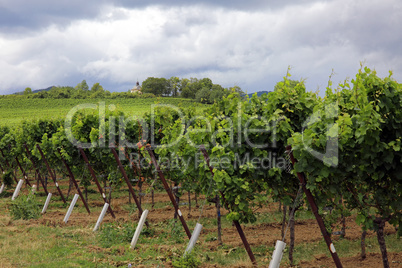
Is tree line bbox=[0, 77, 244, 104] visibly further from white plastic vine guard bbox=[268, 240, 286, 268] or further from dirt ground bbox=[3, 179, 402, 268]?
white plastic vine guard bbox=[268, 240, 286, 268]

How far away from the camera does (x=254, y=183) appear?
8.49 m

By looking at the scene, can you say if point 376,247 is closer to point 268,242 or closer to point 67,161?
point 268,242

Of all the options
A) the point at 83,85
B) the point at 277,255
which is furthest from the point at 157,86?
the point at 277,255

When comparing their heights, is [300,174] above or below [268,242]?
above

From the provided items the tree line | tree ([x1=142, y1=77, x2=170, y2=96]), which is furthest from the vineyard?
tree ([x1=142, y1=77, x2=170, y2=96])

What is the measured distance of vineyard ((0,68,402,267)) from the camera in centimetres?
577

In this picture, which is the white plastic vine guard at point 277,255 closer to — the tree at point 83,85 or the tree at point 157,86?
the tree at point 157,86

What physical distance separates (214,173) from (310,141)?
2743 millimetres

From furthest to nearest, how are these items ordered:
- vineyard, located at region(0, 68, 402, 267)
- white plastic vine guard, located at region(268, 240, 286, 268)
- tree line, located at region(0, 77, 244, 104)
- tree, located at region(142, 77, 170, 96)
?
tree, located at region(142, 77, 170, 96) < tree line, located at region(0, 77, 244, 104) < white plastic vine guard, located at region(268, 240, 286, 268) < vineyard, located at region(0, 68, 402, 267)

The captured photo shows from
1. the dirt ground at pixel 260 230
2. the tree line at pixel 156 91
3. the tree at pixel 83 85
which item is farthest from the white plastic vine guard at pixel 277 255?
the tree at pixel 83 85

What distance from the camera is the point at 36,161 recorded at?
20.4 m

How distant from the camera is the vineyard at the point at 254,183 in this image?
5773mm

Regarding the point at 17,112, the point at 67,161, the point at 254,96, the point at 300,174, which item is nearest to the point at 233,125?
the point at 254,96

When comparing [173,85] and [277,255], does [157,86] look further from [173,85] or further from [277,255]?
[277,255]
